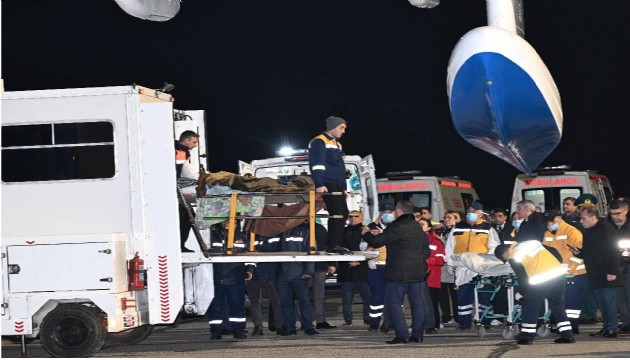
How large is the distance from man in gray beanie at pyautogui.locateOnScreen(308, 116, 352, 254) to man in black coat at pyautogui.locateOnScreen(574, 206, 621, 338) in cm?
310

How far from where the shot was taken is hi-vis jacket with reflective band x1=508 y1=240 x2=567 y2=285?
1375 centimetres

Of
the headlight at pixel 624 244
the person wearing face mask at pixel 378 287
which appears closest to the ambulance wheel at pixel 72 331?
the person wearing face mask at pixel 378 287

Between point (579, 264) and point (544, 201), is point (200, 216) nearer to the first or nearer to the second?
point (579, 264)

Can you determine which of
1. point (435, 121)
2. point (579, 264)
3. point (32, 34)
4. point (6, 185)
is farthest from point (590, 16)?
point (6, 185)

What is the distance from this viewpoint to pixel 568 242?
612 inches

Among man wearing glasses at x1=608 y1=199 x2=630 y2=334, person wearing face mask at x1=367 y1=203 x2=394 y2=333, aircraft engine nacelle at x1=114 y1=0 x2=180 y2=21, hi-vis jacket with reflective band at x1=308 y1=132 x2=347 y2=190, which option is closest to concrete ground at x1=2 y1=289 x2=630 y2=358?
person wearing face mask at x1=367 y1=203 x2=394 y2=333

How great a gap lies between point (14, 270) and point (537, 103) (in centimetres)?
680

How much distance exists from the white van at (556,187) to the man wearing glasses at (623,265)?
8592 mm

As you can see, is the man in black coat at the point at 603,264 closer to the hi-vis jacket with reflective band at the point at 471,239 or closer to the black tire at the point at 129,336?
the hi-vis jacket with reflective band at the point at 471,239

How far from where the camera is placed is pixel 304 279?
53.0 feet

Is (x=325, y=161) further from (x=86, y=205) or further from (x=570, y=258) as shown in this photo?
(x=570, y=258)

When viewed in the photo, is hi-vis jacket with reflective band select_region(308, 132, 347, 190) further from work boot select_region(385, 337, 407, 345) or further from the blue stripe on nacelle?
work boot select_region(385, 337, 407, 345)

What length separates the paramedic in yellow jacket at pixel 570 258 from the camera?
15.2 meters

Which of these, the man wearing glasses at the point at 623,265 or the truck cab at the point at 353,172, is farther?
the truck cab at the point at 353,172
